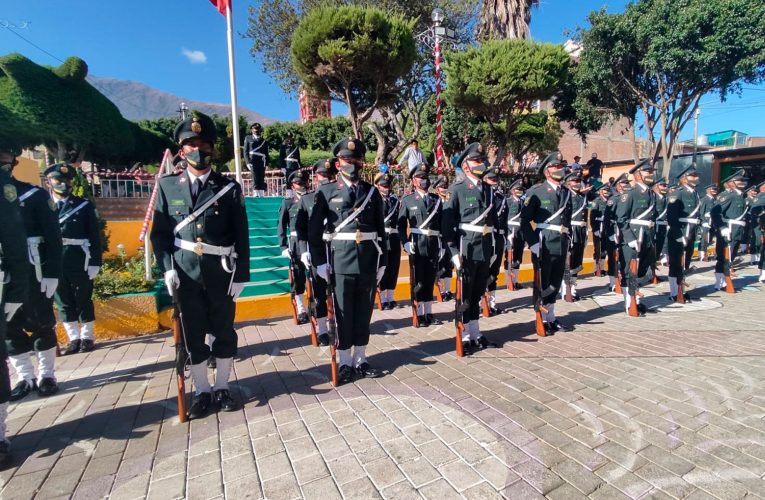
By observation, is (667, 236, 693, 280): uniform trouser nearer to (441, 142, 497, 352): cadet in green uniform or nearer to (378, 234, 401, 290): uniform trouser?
(441, 142, 497, 352): cadet in green uniform

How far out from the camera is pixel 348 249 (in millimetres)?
4297

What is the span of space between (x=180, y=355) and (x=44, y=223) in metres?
2.09

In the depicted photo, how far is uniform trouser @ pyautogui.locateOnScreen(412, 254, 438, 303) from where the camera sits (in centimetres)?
657

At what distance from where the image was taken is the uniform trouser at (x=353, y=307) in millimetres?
4312

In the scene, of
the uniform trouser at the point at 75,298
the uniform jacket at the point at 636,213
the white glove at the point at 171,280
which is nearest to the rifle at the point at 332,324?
the white glove at the point at 171,280

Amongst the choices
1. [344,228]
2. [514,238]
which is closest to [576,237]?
[514,238]

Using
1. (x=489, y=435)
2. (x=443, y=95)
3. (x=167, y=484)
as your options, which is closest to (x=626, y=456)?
(x=489, y=435)

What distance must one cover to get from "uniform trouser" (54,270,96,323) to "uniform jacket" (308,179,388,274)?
11.4 ft

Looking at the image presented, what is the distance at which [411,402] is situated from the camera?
12.2ft

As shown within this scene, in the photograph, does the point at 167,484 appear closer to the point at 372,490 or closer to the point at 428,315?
the point at 372,490

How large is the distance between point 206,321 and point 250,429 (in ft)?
3.45

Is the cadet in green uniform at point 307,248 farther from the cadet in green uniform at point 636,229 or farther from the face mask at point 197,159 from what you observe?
the cadet in green uniform at point 636,229

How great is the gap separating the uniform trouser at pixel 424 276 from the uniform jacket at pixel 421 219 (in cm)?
9

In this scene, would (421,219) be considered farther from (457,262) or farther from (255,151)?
(255,151)
